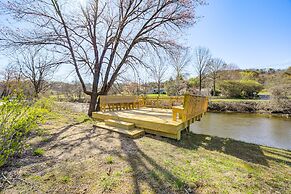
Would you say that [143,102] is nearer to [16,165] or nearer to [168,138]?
[168,138]

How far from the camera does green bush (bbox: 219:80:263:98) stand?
84.8ft

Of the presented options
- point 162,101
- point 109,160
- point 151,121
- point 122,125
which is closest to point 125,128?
point 122,125

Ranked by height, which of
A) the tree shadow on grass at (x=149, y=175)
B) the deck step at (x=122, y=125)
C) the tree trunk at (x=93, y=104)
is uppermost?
the tree trunk at (x=93, y=104)

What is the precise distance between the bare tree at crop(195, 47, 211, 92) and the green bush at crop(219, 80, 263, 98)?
427 cm

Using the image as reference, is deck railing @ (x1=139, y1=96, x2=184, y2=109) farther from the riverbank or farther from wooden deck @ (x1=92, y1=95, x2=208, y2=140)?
the riverbank

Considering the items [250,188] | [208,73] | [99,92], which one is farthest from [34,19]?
[208,73]

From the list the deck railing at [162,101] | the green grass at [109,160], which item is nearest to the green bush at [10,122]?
the green grass at [109,160]

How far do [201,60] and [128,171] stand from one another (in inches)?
1147

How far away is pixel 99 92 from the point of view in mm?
8008

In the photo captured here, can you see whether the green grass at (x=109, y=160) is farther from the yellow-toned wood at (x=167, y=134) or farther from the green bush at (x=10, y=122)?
the yellow-toned wood at (x=167, y=134)

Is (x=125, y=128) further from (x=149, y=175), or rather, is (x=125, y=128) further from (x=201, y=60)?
(x=201, y=60)

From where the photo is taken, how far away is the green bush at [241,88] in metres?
25.9

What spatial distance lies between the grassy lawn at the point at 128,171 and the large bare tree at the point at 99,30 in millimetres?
4976

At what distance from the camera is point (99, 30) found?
25.8 feet
